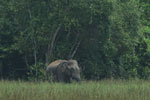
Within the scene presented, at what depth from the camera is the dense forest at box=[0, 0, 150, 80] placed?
25078mm

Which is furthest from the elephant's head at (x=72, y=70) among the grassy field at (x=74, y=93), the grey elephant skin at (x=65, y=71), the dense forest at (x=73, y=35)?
the grassy field at (x=74, y=93)

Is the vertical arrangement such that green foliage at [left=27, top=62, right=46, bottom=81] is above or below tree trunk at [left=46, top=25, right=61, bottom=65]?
below

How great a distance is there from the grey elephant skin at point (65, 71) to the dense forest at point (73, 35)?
1603 mm

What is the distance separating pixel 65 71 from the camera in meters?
23.2

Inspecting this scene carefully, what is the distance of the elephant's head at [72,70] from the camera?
73.7 feet

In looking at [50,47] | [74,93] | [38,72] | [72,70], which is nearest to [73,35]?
[50,47]

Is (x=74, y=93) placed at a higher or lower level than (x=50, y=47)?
higher

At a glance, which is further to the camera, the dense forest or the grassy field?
the dense forest

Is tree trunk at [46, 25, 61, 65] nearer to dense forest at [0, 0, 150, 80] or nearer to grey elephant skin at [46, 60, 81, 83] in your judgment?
dense forest at [0, 0, 150, 80]

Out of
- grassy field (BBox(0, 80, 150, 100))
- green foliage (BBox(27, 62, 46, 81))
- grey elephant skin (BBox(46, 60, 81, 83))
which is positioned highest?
grassy field (BBox(0, 80, 150, 100))

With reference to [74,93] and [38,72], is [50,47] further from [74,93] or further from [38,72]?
[74,93]

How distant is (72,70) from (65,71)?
1.94ft

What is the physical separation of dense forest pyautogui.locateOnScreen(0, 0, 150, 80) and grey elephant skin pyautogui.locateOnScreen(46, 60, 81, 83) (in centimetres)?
160

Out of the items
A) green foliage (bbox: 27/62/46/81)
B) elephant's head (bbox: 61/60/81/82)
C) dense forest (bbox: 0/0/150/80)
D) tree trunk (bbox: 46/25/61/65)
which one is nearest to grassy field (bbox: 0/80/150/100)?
elephant's head (bbox: 61/60/81/82)
